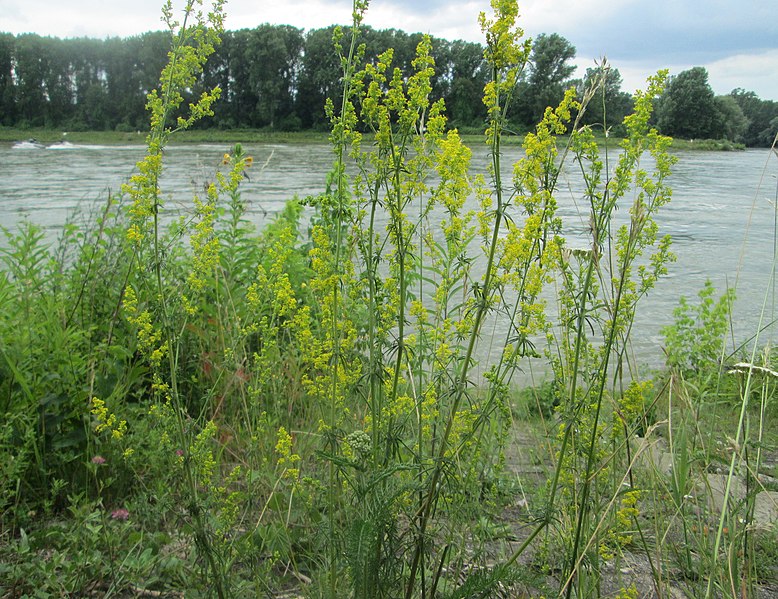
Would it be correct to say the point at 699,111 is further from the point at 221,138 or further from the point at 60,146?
the point at 60,146

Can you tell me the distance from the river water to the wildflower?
5.35 ft

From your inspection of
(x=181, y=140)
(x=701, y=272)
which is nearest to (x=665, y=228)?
(x=701, y=272)

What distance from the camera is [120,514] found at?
2.35 m

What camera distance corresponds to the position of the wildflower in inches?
91.8

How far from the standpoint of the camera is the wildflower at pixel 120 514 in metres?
2.33

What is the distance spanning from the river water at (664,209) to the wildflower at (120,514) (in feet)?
5.35

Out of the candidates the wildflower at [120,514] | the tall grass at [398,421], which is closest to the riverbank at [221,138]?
the tall grass at [398,421]

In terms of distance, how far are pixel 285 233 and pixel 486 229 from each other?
1051 mm

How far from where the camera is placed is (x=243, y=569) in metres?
2.08

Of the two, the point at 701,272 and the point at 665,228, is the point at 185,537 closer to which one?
the point at 701,272

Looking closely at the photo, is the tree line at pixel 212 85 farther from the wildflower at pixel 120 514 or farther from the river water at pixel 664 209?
the wildflower at pixel 120 514

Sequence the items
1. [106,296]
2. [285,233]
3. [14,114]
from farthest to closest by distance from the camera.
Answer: [14,114] < [106,296] < [285,233]

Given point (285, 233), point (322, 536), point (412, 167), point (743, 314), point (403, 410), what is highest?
point (412, 167)

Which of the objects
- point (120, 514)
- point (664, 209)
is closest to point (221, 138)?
point (664, 209)
